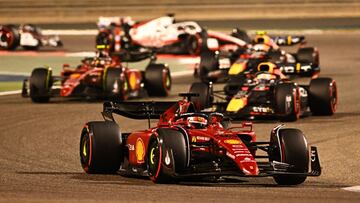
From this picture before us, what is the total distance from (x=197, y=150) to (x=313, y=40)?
30.2 metres

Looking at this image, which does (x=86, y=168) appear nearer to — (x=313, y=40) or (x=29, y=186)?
(x=29, y=186)

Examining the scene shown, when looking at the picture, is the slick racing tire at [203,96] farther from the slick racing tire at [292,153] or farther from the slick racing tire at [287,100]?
the slick racing tire at [292,153]

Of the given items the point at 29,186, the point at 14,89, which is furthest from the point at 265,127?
the point at 14,89

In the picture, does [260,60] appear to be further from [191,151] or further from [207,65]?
[191,151]

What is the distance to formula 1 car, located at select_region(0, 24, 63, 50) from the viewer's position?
133 ft

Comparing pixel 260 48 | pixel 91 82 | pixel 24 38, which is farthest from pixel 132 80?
pixel 24 38

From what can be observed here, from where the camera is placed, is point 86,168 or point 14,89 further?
point 14,89

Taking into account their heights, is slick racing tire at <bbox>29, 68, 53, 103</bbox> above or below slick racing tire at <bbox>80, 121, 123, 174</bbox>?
below

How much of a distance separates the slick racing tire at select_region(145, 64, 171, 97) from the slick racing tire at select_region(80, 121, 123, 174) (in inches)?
470

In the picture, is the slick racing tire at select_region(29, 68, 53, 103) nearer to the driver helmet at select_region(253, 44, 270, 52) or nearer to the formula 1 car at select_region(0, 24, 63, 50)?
the driver helmet at select_region(253, 44, 270, 52)

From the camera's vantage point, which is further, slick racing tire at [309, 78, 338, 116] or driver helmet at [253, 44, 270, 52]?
driver helmet at [253, 44, 270, 52]

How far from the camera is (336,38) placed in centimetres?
4466

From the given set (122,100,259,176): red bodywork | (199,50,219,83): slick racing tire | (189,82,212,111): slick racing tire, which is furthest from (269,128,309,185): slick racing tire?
(199,50,219,83): slick racing tire

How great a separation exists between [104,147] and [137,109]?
1.24 m
